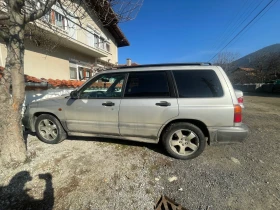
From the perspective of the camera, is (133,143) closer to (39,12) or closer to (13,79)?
(13,79)

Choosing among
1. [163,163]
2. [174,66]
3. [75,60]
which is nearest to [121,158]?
[163,163]

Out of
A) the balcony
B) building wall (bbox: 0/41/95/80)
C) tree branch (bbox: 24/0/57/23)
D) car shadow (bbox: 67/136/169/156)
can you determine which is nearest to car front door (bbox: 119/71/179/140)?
car shadow (bbox: 67/136/169/156)

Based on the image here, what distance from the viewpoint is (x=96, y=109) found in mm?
3123

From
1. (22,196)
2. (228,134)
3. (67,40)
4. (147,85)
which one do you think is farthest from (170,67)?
(67,40)

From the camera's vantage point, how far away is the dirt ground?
1.93 meters

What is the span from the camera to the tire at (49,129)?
3465mm

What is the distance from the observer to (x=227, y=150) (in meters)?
3.27

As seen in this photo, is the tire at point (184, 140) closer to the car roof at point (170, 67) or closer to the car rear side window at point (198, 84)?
the car rear side window at point (198, 84)

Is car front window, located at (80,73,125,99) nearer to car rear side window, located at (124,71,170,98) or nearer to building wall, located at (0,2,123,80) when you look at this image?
car rear side window, located at (124,71,170,98)

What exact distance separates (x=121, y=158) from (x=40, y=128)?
222cm

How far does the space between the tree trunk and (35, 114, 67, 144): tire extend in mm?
818

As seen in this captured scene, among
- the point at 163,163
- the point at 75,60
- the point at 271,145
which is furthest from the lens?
Result: the point at 75,60

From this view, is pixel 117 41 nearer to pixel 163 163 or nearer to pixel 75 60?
pixel 75 60

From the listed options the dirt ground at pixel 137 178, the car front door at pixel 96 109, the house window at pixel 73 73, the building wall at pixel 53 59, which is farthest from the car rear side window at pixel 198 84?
the house window at pixel 73 73
